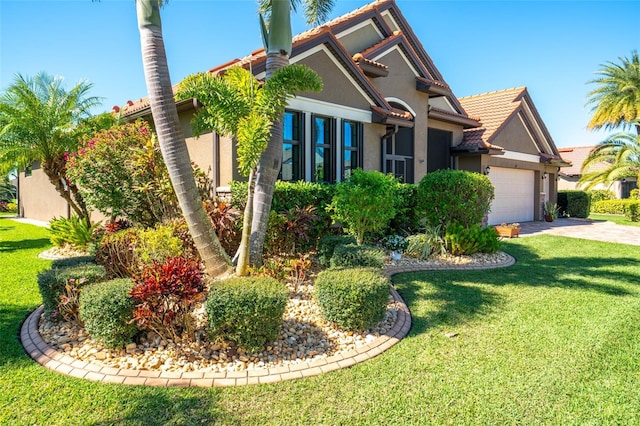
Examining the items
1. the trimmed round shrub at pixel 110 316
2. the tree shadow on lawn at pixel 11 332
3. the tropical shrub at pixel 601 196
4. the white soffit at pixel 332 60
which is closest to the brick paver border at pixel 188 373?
the tree shadow on lawn at pixel 11 332

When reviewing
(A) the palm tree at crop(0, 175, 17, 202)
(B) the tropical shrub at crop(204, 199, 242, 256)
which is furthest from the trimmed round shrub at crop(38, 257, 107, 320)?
(A) the palm tree at crop(0, 175, 17, 202)

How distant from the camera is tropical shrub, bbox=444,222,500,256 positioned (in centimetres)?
1077

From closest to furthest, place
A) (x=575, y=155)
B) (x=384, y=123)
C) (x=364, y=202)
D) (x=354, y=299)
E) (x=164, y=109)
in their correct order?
(x=354, y=299) → (x=164, y=109) → (x=364, y=202) → (x=384, y=123) → (x=575, y=155)

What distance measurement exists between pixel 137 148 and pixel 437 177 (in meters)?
8.56

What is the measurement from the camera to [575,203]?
26422 mm

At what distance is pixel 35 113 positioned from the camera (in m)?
13.1

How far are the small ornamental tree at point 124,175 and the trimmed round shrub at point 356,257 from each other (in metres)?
4.65

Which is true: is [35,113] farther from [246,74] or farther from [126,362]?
[126,362]

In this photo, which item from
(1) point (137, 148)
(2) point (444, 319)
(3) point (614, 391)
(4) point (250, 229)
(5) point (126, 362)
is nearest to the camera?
(3) point (614, 391)

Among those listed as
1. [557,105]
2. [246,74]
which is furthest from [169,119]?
[557,105]

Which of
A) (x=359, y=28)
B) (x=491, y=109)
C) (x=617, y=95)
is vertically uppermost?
(x=617, y=95)

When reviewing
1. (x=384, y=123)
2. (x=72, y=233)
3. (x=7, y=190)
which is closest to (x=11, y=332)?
(x=72, y=233)

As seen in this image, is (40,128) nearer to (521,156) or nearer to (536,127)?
(521,156)

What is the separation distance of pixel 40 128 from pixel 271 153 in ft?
35.6
